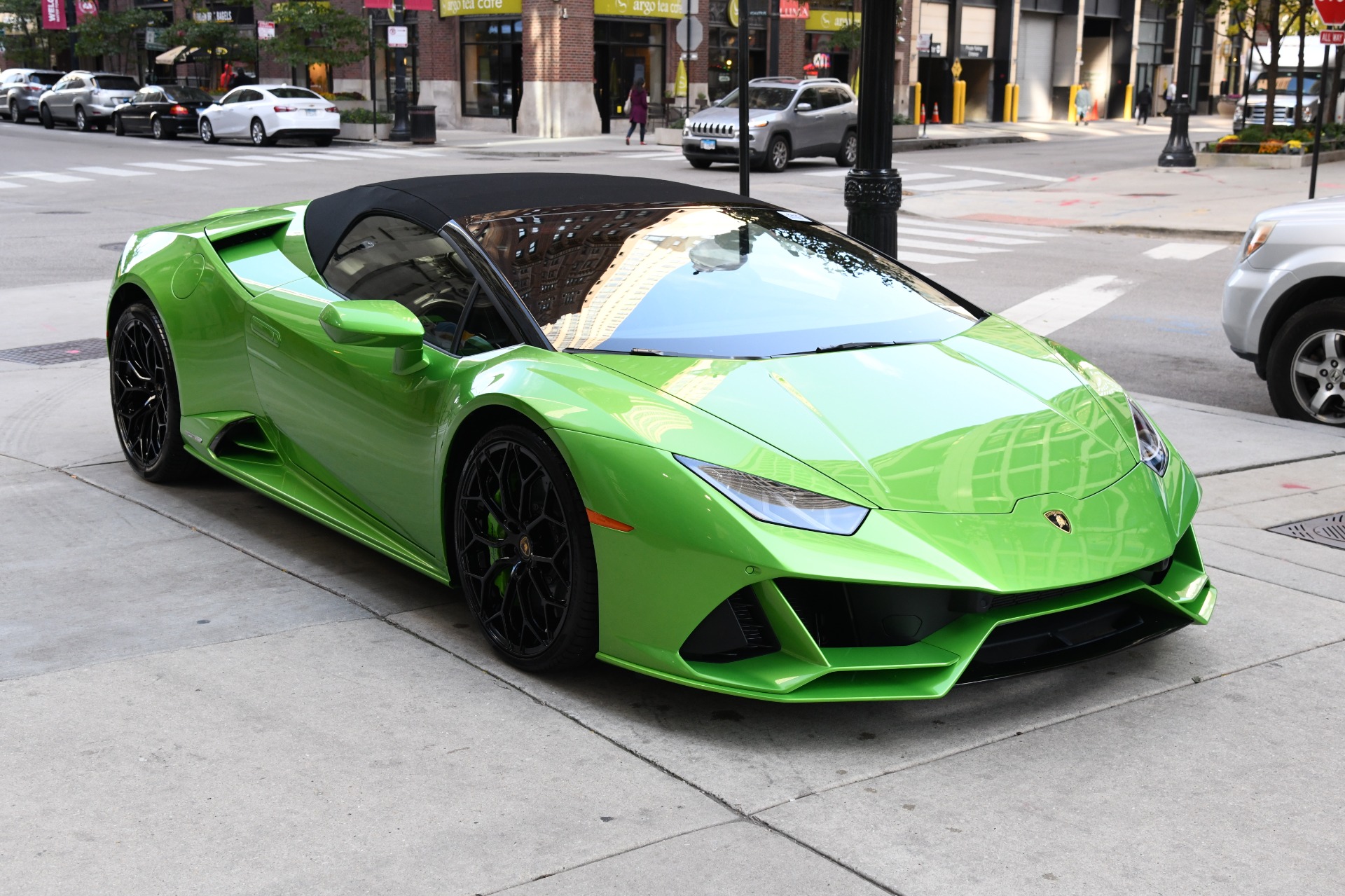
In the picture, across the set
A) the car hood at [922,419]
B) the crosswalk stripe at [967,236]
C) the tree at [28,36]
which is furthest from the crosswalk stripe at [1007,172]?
the tree at [28,36]

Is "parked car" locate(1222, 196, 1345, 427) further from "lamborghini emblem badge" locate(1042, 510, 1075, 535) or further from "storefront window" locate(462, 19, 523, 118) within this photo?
"storefront window" locate(462, 19, 523, 118)

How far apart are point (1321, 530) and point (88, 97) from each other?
42.4 m

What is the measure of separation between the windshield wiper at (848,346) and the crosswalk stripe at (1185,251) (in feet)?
39.5

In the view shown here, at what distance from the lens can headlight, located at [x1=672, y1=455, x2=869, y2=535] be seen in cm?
343

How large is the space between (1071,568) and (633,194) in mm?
2218

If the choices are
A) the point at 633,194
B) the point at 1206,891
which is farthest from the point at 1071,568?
the point at 633,194

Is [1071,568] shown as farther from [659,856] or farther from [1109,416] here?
[659,856]

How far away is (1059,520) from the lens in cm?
365

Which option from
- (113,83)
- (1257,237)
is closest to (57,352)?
(1257,237)

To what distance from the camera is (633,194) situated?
5004mm

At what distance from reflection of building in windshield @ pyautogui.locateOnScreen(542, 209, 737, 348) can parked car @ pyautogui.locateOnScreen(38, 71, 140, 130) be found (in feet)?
132

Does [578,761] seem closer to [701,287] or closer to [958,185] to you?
[701,287]

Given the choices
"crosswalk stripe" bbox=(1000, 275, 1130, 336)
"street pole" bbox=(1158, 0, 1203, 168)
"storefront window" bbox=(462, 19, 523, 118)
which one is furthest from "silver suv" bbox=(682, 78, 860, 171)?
"storefront window" bbox=(462, 19, 523, 118)

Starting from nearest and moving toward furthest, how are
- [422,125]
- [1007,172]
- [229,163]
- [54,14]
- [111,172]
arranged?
[111,172]
[1007,172]
[229,163]
[422,125]
[54,14]
